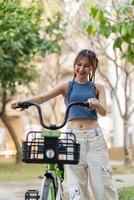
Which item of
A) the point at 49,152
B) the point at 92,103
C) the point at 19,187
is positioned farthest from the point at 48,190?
the point at 19,187

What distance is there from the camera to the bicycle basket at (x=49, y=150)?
4328 millimetres

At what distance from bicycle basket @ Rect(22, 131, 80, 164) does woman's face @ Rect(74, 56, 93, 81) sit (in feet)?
2.76

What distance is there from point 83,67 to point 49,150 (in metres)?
0.98

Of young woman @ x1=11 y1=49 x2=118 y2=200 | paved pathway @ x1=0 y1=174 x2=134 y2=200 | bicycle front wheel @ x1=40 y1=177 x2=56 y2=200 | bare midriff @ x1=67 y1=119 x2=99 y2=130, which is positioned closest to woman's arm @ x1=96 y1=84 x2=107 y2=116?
A: young woman @ x1=11 y1=49 x2=118 y2=200

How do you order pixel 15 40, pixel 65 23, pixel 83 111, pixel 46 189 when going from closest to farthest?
pixel 46 189 → pixel 83 111 → pixel 15 40 → pixel 65 23

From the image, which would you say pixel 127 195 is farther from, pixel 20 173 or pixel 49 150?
pixel 20 173

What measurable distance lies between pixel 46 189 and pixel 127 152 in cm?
1537

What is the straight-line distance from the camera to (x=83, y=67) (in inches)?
199

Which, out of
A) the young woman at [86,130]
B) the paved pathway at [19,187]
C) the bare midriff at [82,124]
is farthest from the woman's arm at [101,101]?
the paved pathway at [19,187]

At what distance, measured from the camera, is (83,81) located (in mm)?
5141

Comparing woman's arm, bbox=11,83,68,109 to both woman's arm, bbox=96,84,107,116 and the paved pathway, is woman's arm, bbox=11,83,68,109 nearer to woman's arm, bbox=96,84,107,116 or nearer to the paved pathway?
woman's arm, bbox=96,84,107,116

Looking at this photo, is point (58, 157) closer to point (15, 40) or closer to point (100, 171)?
point (100, 171)

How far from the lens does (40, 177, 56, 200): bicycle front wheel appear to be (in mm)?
4312

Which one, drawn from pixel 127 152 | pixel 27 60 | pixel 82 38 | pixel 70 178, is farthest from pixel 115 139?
pixel 70 178
